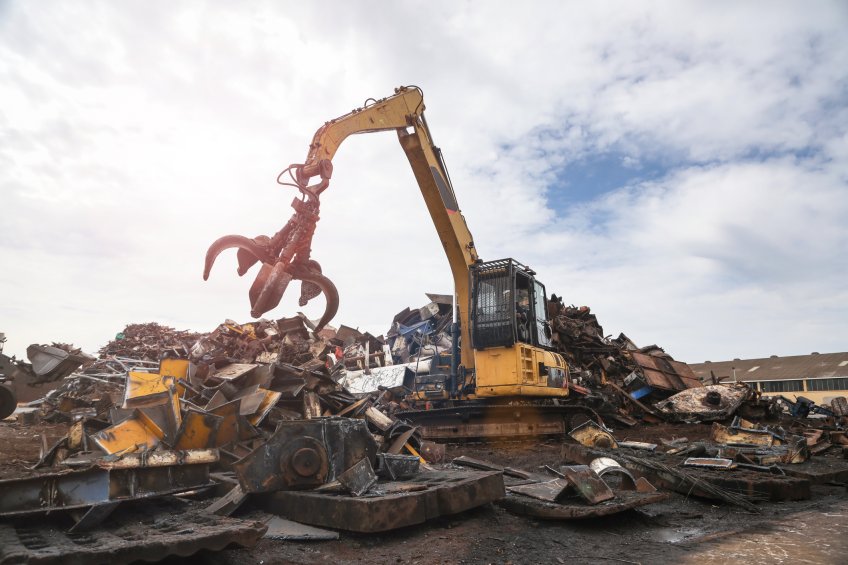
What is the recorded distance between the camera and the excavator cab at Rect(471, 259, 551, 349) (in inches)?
332

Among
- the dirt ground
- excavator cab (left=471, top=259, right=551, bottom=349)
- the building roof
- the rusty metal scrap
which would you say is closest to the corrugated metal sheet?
excavator cab (left=471, top=259, right=551, bottom=349)

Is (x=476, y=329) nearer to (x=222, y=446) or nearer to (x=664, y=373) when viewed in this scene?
(x=222, y=446)

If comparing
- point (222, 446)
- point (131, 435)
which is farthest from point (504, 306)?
point (131, 435)

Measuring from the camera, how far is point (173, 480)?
378 centimetres

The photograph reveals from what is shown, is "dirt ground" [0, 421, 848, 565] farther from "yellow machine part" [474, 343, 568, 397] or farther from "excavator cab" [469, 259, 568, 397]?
"excavator cab" [469, 259, 568, 397]

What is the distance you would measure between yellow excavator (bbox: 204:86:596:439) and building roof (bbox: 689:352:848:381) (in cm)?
2761

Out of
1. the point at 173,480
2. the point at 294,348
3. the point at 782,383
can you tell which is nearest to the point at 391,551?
the point at 173,480

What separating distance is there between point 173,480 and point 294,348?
25.4 ft

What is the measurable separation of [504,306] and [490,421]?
192cm

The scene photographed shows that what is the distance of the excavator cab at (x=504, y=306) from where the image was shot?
8.43 m

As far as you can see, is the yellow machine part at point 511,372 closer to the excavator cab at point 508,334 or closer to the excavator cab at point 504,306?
the excavator cab at point 508,334

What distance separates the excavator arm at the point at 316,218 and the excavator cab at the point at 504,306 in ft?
2.53

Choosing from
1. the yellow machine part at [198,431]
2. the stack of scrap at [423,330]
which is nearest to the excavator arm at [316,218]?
the yellow machine part at [198,431]

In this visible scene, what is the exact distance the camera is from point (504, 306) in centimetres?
853
